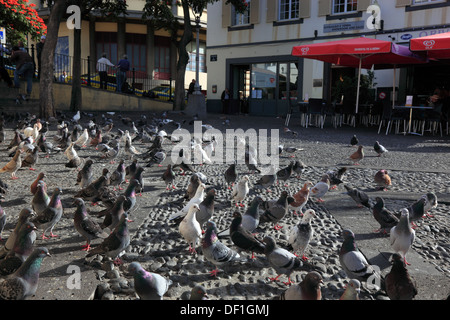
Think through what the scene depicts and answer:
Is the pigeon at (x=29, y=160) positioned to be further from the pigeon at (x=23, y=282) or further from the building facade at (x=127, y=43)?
the building facade at (x=127, y=43)

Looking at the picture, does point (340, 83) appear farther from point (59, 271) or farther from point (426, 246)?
point (59, 271)

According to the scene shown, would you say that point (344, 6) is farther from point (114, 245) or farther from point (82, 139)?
point (114, 245)

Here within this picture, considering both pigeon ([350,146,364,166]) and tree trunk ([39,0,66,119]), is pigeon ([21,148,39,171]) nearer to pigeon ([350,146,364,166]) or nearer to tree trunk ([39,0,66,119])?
pigeon ([350,146,364,166])

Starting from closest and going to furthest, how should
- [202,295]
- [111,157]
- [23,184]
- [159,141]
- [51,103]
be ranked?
1. [202,295]
2. [23,184]
3. [111,157]
4. [159,141]
5. [51,103]

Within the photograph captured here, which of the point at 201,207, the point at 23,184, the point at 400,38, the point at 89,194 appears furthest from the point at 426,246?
the point at 400,38

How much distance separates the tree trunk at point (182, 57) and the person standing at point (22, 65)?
6.50 m

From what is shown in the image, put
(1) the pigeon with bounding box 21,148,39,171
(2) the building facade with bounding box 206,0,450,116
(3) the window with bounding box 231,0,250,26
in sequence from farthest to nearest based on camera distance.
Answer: (3) the window with bounding box 231,0,250,26 → (2) the building facade with bounding box 206,0,450,116 → (1) the pigeon with bounding box 21,148,39,171

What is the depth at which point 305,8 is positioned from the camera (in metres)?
18.9

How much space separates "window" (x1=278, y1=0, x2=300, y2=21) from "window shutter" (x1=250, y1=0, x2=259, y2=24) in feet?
4.10

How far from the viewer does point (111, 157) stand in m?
7.90

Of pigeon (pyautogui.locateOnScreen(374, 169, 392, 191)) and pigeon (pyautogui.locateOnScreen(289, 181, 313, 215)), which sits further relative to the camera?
pigeon (pyautogui.locateOnScreen(374, 169, 392, 191))

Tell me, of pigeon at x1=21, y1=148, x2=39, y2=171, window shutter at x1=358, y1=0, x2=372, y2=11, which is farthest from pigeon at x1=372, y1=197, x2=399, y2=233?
window shutter at x1=358, y1=0, x2=372, y2=11

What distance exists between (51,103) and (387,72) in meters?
14.0

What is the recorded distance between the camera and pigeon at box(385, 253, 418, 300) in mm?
2768
